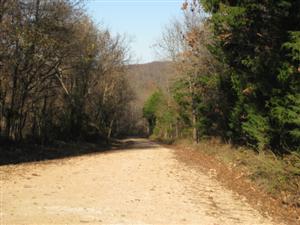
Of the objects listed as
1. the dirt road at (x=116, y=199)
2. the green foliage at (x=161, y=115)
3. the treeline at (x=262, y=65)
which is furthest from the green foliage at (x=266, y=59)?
the green foliage at (x=161, y=115)

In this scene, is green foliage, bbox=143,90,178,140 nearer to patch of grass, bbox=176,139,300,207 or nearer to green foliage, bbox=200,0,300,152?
green foliage, bbox=200,0,300,152

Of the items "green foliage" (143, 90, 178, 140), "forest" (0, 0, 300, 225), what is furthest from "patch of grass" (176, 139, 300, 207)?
"green foliage" (143, 90, 178, 140)

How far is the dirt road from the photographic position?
30.4 ft

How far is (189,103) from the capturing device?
124 feet

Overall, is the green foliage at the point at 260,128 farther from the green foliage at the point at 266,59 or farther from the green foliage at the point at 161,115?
the green foliage at the point at 161,115

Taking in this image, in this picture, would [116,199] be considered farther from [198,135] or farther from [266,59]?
[198,135]

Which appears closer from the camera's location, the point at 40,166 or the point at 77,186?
the point at 77,186

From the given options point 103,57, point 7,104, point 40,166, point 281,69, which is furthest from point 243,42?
point 103,57

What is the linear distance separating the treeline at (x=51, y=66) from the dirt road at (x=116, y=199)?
9033 millimetres

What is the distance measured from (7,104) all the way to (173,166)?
15.3 m

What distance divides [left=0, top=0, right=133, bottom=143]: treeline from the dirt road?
29.6 feet

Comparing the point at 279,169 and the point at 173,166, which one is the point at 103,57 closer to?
the point at 173,166

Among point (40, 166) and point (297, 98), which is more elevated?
point (297, 98)

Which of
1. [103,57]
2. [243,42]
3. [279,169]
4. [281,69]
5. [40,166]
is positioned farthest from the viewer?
[103,57]
